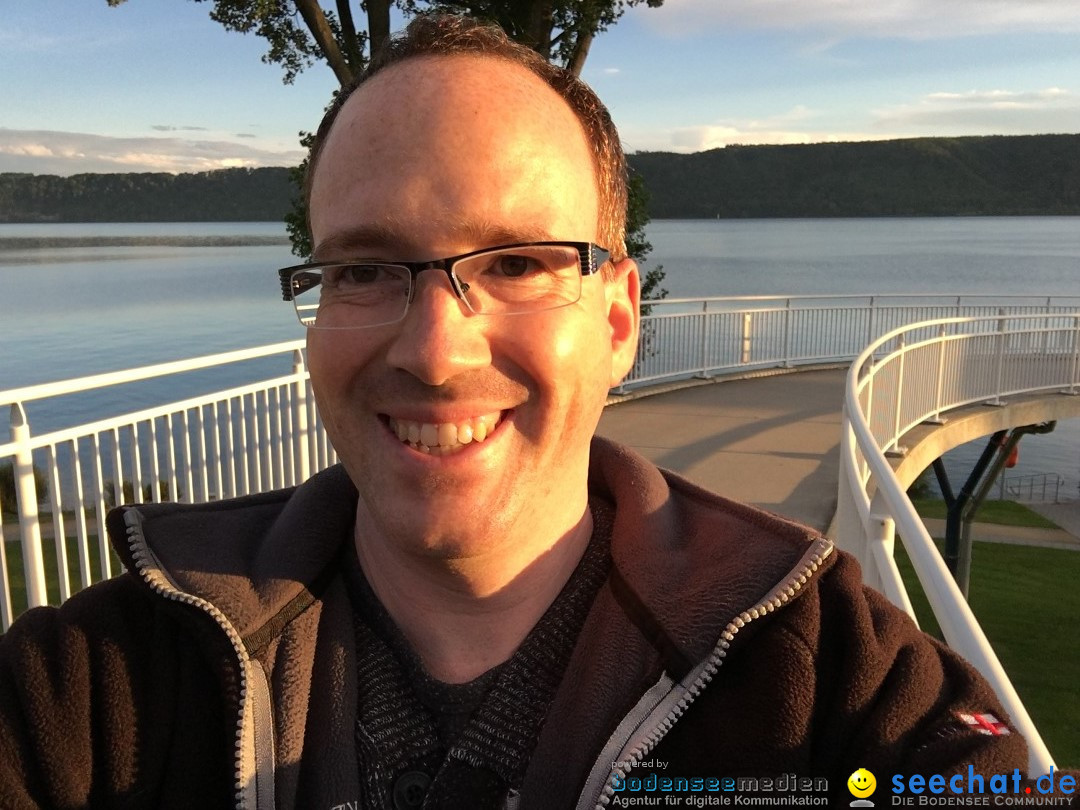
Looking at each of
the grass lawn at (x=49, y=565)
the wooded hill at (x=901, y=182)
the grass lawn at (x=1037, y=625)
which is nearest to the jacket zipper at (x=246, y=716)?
the grass lawn at (x=49, y=565)

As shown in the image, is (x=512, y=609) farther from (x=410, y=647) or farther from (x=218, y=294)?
(x=218, y=294)

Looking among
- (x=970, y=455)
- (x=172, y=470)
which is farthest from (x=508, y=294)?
(x=970, y=455)

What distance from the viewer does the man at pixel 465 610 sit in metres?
1.29

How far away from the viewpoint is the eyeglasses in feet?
4.52

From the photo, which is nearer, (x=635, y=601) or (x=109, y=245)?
(x=635, y=601)

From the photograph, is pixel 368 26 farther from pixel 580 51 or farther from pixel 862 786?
pixel 862 786

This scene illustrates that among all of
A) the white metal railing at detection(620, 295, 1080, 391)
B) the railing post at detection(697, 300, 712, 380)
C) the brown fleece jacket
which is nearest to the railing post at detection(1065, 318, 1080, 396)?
the white metal railing at detection(620, 295, 1080, 391)

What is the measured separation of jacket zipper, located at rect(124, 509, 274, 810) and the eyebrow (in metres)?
0.60

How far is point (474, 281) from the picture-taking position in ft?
4.55

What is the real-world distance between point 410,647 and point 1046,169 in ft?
459

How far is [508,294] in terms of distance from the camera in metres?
1.41

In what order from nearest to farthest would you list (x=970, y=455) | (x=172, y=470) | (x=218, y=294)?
1. (x=172, y=470)
2. (x=970, y=455)
3. (x=218, y=294)

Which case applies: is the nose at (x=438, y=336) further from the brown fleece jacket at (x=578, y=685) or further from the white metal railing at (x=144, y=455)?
the white metal railing at (x=144, y=455)

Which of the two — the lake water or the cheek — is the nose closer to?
the cheek
